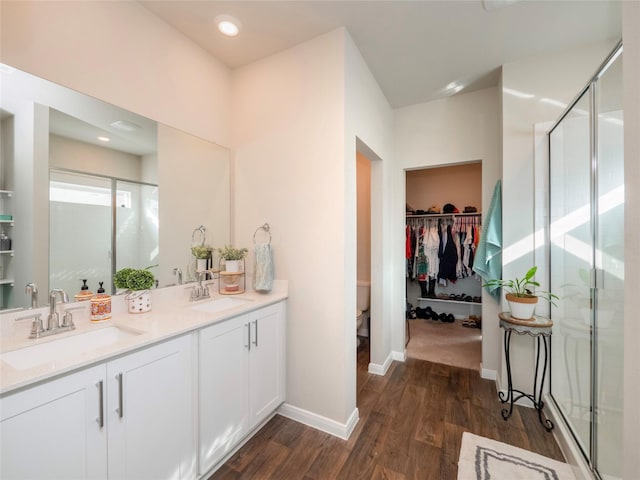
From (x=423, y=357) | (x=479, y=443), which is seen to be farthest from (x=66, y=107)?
(x=423, y=357)

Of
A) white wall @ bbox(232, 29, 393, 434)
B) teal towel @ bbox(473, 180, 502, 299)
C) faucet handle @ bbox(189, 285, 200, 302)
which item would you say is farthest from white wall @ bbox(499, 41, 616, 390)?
faucet handle @ bbox(189, 285, 200, 302)

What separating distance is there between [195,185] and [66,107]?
0.84 m

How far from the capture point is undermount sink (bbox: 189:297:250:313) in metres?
1.98

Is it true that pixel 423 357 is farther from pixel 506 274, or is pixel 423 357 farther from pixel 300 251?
pixel 300 251

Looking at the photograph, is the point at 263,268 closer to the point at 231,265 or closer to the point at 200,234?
the point at 231,265

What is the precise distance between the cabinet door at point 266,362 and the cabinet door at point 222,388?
6cm

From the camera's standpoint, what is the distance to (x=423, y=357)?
3145 mm

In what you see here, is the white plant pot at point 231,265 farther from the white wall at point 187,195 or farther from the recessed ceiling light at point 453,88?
the recessed ceiling light at point 453,88

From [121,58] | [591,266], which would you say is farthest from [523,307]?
[121,58]

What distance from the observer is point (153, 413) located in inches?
48.8

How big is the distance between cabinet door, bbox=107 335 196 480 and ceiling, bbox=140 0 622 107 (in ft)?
6.80

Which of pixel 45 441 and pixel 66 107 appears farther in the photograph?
pixel 66 107

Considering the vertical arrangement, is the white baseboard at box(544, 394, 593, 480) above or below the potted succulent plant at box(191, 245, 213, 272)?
below

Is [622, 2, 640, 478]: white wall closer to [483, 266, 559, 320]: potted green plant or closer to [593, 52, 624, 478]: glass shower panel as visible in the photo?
[593, 52, 624, 478]: glass shower panel
